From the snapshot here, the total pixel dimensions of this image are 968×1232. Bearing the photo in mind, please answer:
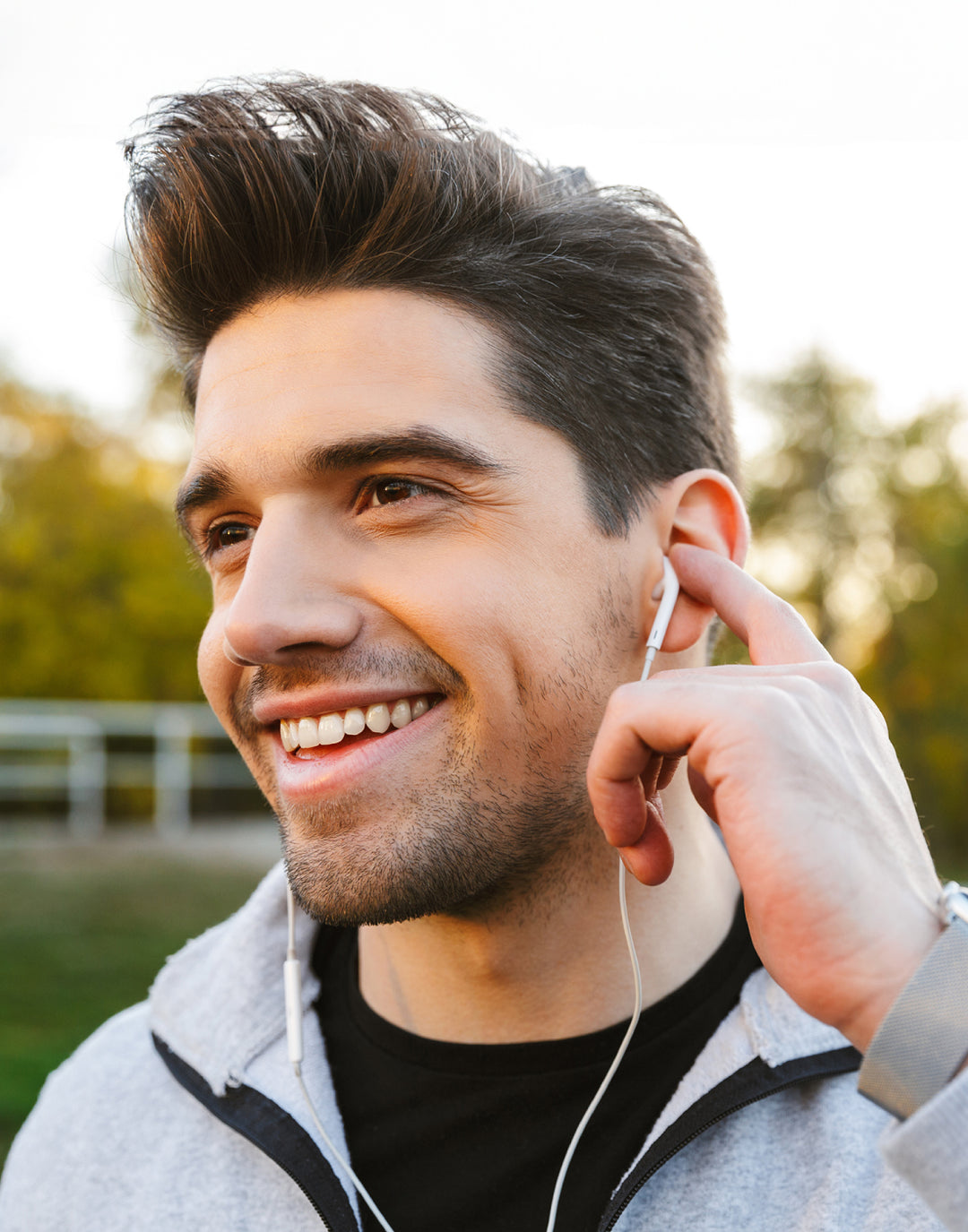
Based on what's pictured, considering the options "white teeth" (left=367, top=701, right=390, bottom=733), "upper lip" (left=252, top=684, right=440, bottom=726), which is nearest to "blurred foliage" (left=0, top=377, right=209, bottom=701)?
"upper lip" (left=252, top=684, right=440, bottom=726)

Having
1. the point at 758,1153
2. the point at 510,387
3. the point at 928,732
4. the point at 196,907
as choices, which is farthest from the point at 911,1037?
the point at 928,732

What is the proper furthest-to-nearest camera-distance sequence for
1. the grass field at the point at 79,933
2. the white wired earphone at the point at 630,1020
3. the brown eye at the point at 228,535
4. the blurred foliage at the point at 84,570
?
1. the blurred foliage at the point at 84,570
2. the grass field at the point at 79,933
3. the brown eye at the point at 228,535
4. the white wired earphone at the point at 630,1020

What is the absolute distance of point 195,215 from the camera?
237 cm

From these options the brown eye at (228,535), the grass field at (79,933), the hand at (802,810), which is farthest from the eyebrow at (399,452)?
the grass field at (79,933)

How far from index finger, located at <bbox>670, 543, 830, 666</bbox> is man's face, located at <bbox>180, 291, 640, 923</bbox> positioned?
132 mm

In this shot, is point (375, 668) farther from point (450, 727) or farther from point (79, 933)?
point (79, 933)

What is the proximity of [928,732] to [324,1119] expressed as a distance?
70.9ft

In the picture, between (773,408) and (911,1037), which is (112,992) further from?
(773,408)

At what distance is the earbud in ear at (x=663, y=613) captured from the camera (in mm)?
1973

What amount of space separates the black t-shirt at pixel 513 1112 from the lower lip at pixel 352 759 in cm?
55

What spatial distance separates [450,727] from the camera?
1948 millimetres

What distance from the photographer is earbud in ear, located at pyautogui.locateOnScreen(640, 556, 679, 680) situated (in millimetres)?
1973

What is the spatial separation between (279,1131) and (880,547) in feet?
76.0

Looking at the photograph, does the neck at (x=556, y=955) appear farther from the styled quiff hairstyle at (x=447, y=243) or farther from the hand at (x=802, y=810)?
the styled quiff hairstyle at (x=447, y=243)
